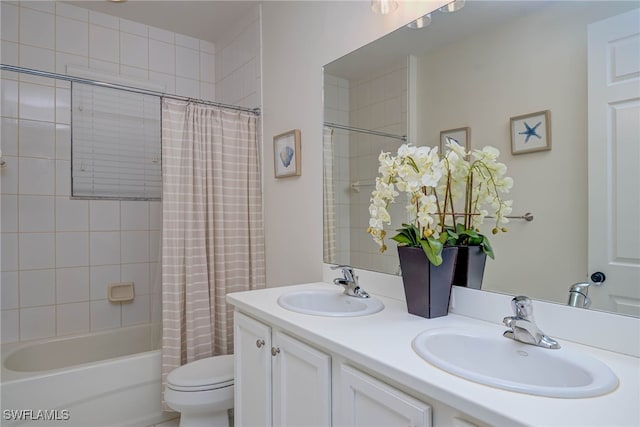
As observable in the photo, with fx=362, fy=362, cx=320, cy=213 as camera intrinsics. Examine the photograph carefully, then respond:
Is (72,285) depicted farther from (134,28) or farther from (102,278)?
(134,28)

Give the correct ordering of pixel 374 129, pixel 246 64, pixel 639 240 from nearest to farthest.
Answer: pixel 639 240 < pixel 374 129 < pixel 246 64

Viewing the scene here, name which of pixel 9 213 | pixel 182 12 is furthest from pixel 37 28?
pixel 9 213

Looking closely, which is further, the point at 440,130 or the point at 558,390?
the point at 440,130

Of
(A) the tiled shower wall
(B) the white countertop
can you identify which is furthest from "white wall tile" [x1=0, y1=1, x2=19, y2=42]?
(B) the white countertop

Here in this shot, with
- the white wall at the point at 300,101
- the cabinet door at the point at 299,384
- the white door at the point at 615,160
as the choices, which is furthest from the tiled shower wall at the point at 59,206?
the white door at the point at 615,160

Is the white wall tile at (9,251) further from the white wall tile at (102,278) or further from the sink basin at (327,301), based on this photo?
the sink basin at (327,301)

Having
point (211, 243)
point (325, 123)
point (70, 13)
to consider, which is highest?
point (70, 13)

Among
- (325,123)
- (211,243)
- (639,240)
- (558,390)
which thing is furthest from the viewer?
(211,243)

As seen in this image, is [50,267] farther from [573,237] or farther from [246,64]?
[573,237]

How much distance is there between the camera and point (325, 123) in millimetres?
1899

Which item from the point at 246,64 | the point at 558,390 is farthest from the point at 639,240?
A: the point at 246,64

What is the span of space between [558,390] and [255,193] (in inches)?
77.5

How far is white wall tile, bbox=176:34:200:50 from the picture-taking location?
2951 millimetres

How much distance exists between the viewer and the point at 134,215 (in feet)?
8.91
